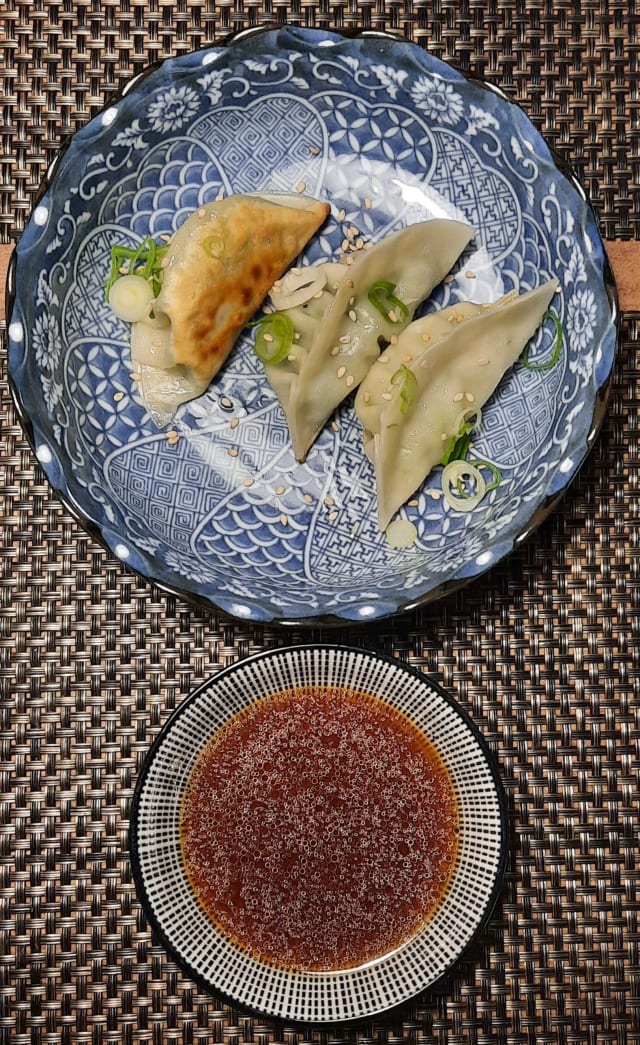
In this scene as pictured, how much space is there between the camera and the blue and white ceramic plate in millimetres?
2139

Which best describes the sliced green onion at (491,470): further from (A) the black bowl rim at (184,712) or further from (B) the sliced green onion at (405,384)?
(A) the black bowl rim at (184,712)

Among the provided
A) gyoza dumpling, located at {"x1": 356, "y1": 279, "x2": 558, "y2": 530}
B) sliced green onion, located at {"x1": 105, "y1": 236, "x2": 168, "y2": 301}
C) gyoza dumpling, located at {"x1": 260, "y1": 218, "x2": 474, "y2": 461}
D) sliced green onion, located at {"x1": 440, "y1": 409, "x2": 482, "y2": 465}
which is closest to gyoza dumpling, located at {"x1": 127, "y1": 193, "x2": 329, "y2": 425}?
sliced green onion, located at {"x1": 105, "y1": 236, "x2": 168, "y2": 301}

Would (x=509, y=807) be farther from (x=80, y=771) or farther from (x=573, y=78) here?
(x=573, y=78)

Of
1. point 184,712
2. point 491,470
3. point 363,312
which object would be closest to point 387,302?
point 363,312

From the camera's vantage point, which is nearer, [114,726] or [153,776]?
[153,776]

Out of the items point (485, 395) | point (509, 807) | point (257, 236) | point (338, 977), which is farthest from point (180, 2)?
point (338, 977)

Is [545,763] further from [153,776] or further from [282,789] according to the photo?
[153,776]

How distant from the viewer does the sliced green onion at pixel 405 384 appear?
2.26m

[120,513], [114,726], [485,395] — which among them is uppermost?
[485,395]

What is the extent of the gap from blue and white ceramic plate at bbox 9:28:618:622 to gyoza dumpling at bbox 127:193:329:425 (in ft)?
0.18

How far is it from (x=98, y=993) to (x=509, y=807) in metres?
1.04

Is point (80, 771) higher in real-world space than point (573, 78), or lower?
lower

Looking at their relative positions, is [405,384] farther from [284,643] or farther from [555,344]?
[284,643]

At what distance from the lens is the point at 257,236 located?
2.28 m
